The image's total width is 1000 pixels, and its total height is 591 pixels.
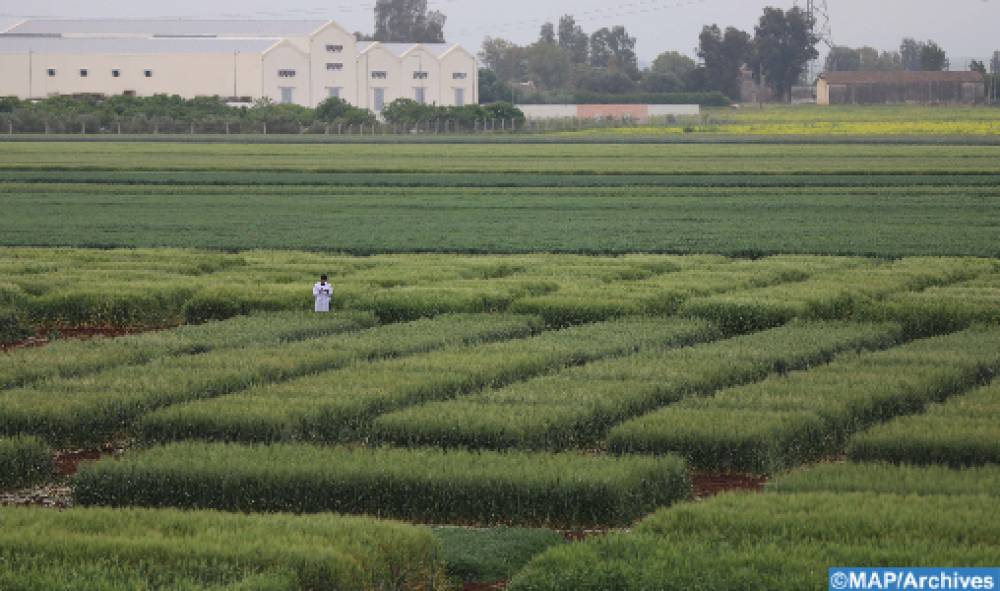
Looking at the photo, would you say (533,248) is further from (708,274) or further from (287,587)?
(287,587)

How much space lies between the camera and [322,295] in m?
25.8

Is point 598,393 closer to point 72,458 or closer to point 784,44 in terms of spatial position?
point 72,458

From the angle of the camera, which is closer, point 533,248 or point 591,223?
point 533,248

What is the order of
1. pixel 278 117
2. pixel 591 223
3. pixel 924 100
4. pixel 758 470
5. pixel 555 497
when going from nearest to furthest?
pixel 555 497, pixel 758 470, pixel 591 223, pixel 278 117, pixel 924 100

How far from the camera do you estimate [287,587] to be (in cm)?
1071

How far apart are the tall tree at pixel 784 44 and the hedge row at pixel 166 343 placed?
542 ft

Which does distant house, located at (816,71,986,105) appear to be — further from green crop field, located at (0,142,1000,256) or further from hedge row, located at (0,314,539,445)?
hedge row, located at (0,314,539,445)

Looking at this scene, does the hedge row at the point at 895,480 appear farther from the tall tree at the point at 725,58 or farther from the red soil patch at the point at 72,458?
the tall tree at the point at 725,58

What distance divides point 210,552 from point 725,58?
179 metres

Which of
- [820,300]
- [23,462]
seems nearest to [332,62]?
[820,300]

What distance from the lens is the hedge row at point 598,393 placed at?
1625 cm

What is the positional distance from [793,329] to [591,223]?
21910mm

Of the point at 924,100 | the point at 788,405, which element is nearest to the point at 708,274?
the point at 788,405

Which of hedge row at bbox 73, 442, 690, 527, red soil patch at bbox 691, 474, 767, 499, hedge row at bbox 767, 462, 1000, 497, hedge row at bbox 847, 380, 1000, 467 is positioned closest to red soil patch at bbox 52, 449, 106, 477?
hedge row at bbox 73, 442, 690, 527
